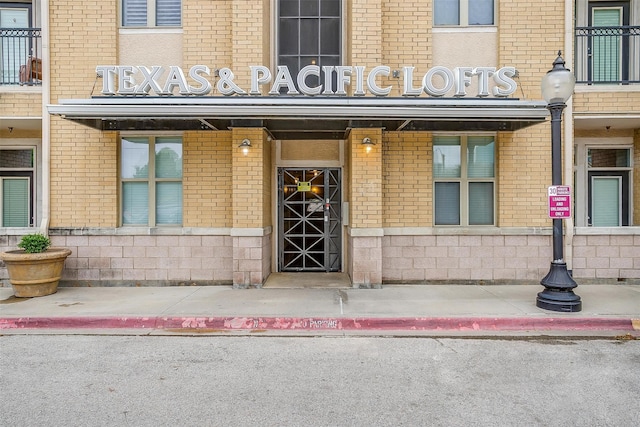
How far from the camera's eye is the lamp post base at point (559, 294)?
6.54 m

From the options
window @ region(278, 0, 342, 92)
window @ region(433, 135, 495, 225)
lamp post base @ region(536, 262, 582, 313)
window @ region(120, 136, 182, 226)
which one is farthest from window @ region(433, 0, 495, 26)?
window @ region(120, 136, 182, 226)

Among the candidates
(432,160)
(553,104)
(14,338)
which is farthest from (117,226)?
(553,104)

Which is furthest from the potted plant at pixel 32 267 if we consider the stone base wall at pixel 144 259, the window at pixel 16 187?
the window at pixel 16 187

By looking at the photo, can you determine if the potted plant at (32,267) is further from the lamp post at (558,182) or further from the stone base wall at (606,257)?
the stone base wall at (606,257)

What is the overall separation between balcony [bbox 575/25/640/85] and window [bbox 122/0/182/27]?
9.72m

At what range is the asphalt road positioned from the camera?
11.8 ft

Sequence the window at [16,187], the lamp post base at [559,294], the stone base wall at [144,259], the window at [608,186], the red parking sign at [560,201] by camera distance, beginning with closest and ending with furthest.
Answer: the lamp post base at [559,294] → the red parking sign at [560,201] → the stone base wall at [144,259] → the window at [608,186] → the window at [16,187]

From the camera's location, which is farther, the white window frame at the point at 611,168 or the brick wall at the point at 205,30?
the white window frame at the point at 611,168

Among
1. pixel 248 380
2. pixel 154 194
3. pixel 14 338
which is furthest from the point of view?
pixel 154 194

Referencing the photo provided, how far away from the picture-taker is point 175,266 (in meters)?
8.80

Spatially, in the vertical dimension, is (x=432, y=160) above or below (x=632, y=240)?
above

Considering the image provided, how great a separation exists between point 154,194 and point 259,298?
3.68 m

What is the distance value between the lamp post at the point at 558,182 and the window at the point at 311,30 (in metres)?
5.07

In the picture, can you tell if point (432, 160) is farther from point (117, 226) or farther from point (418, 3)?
point (117, 226)
